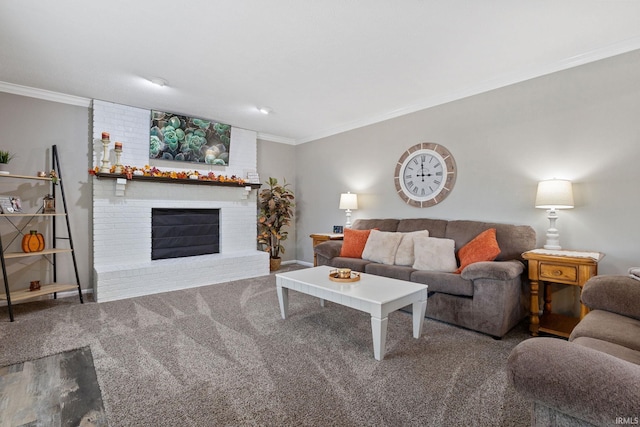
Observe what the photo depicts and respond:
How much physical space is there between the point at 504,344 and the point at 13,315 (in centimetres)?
441

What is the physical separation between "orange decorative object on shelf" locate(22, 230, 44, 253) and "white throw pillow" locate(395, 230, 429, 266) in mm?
3930

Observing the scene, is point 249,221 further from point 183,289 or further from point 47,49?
point 47,49

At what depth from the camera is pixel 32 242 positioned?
10.8ft

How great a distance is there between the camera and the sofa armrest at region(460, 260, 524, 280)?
2381 mm

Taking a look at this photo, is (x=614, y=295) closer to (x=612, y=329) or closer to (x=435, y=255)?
(x=612, y=329)

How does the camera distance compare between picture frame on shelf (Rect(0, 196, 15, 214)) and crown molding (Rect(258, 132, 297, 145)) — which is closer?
picture frame on shelf (Rect(0, 196, 15, 214))

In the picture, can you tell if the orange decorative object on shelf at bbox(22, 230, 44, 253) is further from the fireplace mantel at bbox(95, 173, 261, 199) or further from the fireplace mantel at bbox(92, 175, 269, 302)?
the fireplace mantel at bbox(95, 173, 261, 199)

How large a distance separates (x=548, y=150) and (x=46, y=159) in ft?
17.9

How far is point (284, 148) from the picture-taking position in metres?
5.77

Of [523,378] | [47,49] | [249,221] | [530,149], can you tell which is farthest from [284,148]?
[523,378]

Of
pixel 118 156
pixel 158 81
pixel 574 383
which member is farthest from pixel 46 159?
pixel 574 383

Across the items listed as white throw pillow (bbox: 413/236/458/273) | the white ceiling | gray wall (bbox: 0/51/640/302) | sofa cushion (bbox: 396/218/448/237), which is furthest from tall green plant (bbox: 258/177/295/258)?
white throw pillow (bbox: 413/236/458/273)

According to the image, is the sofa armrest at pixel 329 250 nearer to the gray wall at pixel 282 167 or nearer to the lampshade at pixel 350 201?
the lampshade at pixel 350 201

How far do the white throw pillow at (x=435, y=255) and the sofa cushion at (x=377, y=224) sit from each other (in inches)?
28.4
